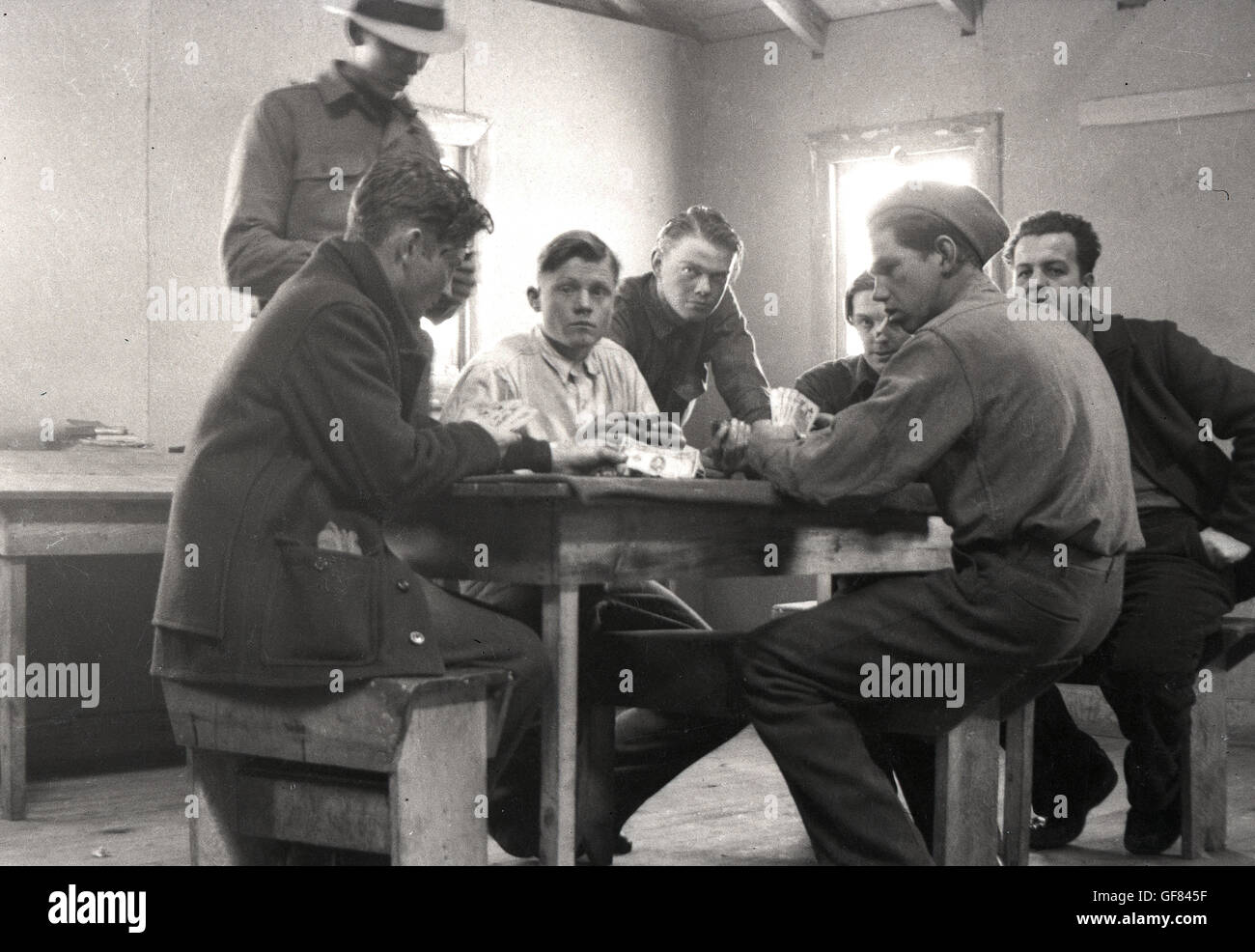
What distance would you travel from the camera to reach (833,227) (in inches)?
309

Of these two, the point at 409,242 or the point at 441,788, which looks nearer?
the point at 441,788

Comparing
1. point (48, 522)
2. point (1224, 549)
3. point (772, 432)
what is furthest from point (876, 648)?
point (48, 522)

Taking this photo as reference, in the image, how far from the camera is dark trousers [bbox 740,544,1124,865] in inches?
112

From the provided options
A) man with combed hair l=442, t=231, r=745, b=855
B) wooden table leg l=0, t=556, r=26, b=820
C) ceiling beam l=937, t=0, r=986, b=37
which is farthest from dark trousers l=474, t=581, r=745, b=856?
ceiling beam l=937, t=0, r=986, b=37

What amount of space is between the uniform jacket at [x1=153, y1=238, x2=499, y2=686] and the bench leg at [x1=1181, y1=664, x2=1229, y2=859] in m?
2.24

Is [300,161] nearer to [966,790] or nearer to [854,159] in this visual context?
[966,790]

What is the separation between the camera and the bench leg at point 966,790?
3021 mm

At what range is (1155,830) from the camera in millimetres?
4051

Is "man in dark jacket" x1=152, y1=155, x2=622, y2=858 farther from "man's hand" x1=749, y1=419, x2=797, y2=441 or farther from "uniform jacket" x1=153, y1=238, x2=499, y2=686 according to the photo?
"man's hand" x1=749, y1=419, x2=797, y2=441

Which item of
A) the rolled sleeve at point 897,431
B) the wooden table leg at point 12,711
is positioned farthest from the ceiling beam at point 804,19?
the rolled sleeve at point 897,431

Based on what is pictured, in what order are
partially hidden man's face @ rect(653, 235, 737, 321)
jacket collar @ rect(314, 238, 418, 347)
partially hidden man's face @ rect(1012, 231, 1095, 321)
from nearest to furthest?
jacket collar @ rect(314, 238, 418, 347) → partially hidden man's face @ rect(1012, 231, 1095, 321) → partially hidden man's face @ rect(653, 235, 737, 321)

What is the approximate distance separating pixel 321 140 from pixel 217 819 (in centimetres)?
187

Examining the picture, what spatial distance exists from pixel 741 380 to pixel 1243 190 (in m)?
2.76
